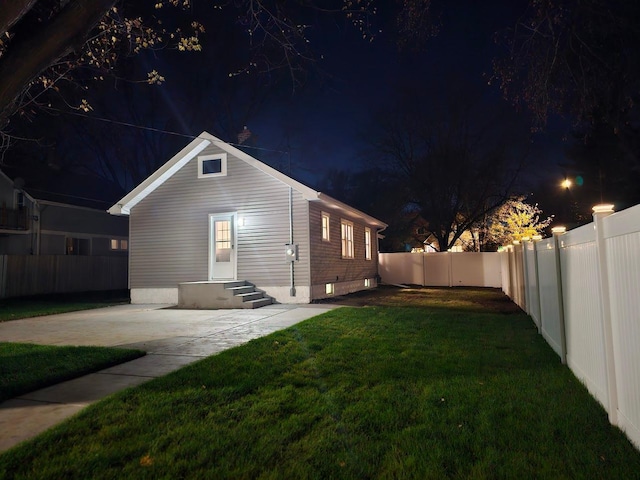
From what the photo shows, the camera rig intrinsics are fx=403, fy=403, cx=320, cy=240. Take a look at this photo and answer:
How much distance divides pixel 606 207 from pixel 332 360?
11.2 ft

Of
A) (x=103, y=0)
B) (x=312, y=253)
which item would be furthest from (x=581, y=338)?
(x=312, y=253)

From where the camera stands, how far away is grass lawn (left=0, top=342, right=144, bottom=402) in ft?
14.2

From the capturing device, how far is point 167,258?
46.1 feet

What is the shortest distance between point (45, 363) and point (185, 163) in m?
9.96

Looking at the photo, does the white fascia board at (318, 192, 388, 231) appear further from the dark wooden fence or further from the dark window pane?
the dark wooden fence

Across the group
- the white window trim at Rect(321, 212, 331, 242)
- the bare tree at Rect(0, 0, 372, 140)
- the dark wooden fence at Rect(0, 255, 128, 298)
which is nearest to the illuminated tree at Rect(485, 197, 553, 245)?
the white window trim at Rect(321, 212, 331, 242)

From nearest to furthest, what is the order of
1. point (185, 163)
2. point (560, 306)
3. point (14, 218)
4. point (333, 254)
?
point (560, 306)
point (185, 163)
point (333, 254)
point (14, 218)

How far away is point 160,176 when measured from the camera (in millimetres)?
14094

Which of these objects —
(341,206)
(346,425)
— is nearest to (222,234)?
(341,206)

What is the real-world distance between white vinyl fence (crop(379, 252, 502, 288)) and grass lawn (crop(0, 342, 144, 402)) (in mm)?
17191

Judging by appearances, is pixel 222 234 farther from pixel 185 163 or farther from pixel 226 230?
pixel 185 163

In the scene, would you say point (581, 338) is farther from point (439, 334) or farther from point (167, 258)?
point (167, 258)

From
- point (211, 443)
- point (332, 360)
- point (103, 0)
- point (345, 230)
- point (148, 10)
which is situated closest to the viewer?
point (211, 443)

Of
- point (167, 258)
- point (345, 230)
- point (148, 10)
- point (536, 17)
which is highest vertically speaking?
point (148, 10)
